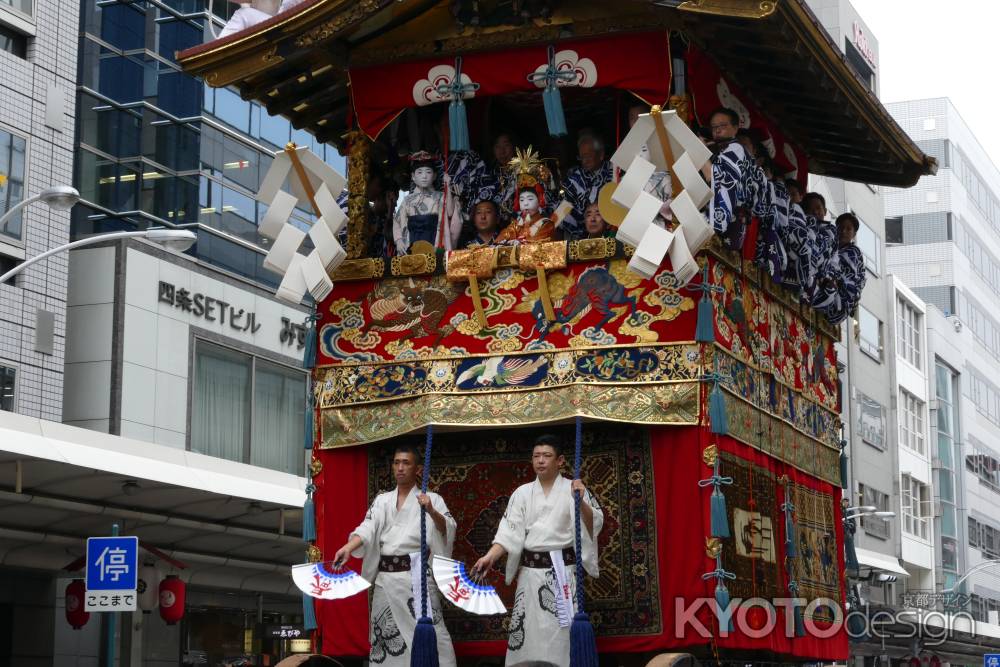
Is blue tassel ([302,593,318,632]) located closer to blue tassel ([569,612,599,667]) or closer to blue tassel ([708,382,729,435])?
blue tassel ([569,612,599,667])

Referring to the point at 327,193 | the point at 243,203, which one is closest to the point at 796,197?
the point at 327,193

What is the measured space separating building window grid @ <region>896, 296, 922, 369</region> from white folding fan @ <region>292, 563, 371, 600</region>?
41.5 m

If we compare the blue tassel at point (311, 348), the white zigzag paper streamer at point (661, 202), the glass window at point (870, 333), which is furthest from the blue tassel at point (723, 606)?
the glass window at point (870, 333)

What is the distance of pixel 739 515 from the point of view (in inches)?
388

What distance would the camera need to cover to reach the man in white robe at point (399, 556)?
930 centimetres

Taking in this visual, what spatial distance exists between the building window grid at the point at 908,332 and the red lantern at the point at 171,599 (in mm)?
34425

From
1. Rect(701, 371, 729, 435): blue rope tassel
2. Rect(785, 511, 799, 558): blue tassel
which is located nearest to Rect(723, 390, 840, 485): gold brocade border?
Rect(701, 371, 729, 435): blue rope tassel

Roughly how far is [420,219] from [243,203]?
18693 mm

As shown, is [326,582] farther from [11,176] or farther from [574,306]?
[11,176]

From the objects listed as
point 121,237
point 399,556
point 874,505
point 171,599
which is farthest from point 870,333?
point 399,556

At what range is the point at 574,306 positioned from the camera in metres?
9.66

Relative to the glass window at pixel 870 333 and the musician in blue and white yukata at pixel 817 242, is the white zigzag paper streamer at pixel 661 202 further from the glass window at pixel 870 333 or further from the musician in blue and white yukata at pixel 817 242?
the glass window at pixel 870 333

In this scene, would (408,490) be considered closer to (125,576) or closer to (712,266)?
(712,266)

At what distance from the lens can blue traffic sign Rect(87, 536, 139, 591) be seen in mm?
13461
